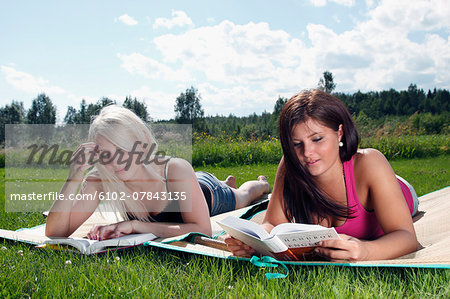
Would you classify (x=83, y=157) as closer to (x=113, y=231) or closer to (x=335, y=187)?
(x=113, y=231)

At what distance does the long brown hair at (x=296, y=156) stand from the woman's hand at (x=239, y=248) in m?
0.52

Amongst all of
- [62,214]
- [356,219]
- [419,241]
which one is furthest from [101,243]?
[419,241]

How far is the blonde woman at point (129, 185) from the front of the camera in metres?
3.01

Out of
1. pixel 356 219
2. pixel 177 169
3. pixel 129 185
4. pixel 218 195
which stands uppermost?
pixel 177 169

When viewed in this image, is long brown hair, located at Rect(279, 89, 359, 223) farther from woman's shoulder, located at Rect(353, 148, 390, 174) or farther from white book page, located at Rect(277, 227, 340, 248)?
white book page, located at Rect(277, 227, 340, 248)

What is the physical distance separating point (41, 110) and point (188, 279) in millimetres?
42133

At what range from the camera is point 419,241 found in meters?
3.00

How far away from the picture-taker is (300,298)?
6.18ft

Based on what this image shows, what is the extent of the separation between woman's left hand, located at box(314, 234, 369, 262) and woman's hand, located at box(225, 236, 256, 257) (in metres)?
0.42

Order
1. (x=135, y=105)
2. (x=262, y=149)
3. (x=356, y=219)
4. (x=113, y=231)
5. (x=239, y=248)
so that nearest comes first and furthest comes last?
(x=239, y=248), (x=356, y=219), (x=113, y=231), (x=262, y=149), (x=135, y=105)

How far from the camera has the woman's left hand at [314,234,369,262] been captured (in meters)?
2.05

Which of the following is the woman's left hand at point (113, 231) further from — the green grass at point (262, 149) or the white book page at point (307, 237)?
the green grass at point (262, 149)

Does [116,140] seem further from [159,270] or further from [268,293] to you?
[268,293]

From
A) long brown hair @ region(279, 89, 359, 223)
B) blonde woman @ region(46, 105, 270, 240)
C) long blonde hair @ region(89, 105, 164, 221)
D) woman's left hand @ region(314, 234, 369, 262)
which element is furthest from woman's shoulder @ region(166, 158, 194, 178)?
woman's left hand @ region(314, 234, 369, 262)
